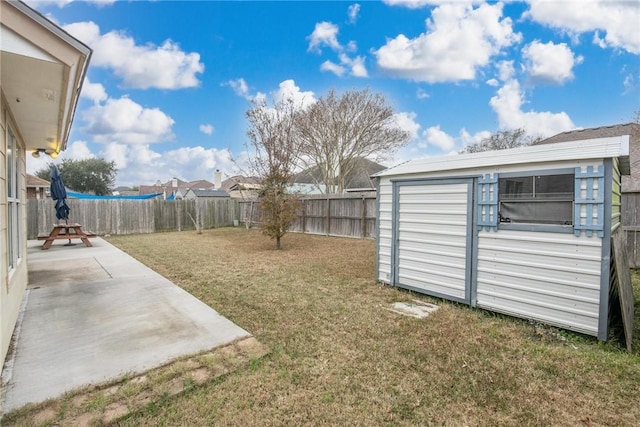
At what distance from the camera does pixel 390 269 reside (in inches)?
211

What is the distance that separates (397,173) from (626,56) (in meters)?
10.6

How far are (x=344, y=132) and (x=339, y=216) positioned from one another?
8717 millimetres

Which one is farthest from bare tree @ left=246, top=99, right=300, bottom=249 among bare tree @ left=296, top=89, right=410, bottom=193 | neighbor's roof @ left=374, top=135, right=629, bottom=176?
neighbor's roof @ left=374, top=135, right=629, bottom=176

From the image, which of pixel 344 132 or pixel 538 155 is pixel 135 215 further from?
pixel 538 155

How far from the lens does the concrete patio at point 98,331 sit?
254cm

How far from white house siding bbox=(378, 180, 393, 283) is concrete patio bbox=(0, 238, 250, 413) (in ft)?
9.15

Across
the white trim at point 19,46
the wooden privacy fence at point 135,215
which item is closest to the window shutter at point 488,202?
the white trim at point 19,46

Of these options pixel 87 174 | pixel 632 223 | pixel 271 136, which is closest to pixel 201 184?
pixel 87 174

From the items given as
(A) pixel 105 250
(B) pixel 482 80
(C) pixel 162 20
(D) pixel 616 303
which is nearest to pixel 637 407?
(D) pixel 616 303

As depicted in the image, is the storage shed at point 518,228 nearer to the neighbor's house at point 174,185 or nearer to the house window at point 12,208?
the house window at point 12,208

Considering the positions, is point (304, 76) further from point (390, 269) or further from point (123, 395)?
point (123, 395)

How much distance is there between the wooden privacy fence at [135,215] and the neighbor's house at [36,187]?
33.5 ft

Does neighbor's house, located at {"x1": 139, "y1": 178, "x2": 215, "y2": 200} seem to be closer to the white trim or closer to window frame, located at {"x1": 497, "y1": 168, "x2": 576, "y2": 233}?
the white trim

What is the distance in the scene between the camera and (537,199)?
372cm
